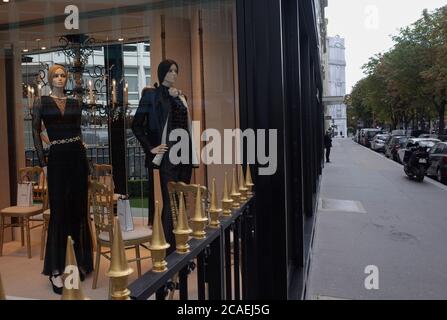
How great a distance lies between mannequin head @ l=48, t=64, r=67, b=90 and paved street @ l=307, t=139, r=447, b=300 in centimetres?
289

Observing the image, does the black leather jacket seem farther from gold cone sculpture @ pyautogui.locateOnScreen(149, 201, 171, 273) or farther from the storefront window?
gold cone sculpture @ pyautogui.locateOnScreen(149, 201, 171, 273)

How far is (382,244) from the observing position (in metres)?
6.20

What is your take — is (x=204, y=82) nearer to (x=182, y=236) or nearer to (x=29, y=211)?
(x=29, y=211)

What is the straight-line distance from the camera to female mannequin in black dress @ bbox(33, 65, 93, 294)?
3.66 metres

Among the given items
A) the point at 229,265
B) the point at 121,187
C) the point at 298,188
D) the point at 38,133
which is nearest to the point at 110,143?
the point at 121,187

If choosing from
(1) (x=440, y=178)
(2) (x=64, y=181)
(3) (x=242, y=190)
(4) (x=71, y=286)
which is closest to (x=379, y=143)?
(1) (x=440, y=178)

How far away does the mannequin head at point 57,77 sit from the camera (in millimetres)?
3615

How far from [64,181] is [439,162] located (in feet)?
43.3

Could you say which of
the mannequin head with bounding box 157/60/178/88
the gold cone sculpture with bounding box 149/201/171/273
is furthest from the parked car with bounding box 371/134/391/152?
the gold cone sculpture with bounding box 149/201/171/273

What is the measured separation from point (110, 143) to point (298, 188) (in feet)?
7.79

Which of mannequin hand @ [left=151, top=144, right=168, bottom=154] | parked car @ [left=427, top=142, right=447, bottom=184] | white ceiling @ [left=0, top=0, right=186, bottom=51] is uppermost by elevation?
white ceiling @ [left=0, top=0, right=186, bottom=51]

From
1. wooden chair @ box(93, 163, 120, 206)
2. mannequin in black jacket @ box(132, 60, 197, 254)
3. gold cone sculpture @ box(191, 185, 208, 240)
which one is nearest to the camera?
gold cone sculpture @ box(191, 185, 208, 240)
